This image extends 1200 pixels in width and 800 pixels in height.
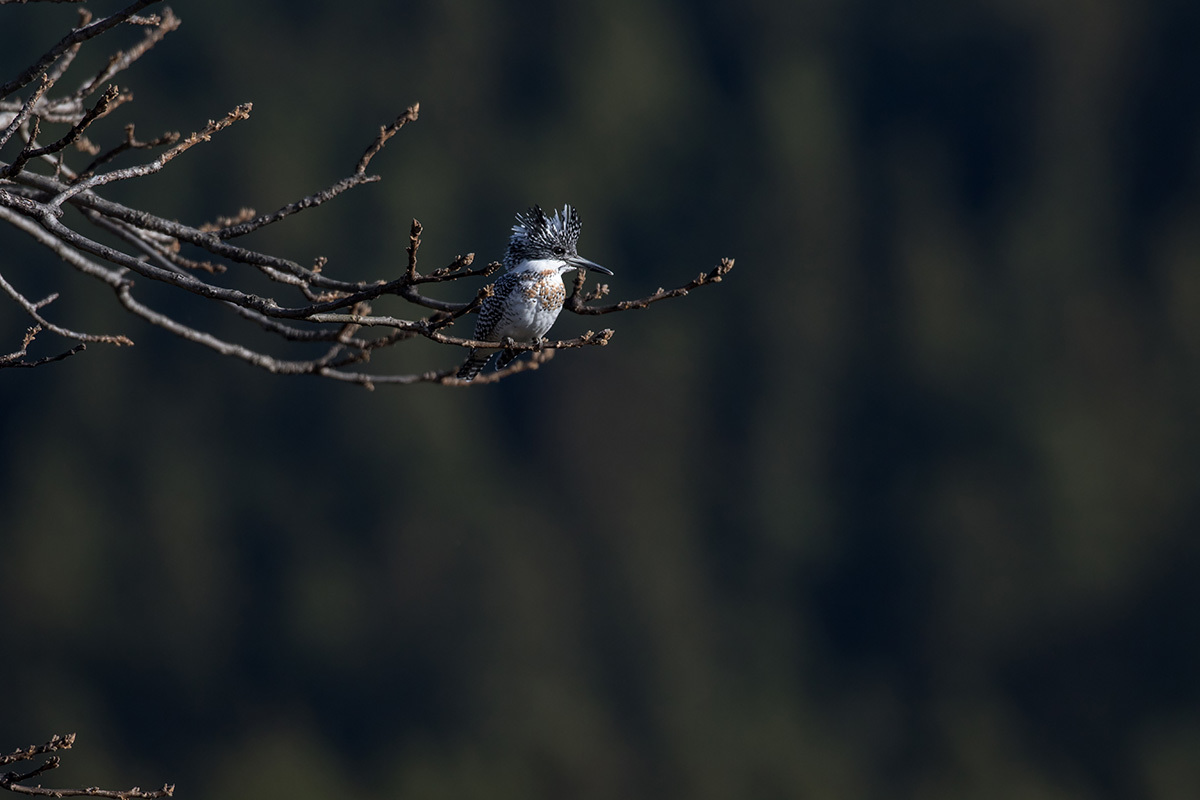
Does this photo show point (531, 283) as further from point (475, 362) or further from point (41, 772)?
point (41, 772)

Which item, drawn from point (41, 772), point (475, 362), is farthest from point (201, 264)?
point (41, 772)

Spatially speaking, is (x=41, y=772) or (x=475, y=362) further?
(x=475, y=362)

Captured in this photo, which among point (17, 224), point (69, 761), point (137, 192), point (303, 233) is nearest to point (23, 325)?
point (137, 192)

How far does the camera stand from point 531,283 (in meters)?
4.50

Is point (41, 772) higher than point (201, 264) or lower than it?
lower

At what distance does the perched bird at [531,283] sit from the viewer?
4508mm

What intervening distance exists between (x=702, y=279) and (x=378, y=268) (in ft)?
55.6

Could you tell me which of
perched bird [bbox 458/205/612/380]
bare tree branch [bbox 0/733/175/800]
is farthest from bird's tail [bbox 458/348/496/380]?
bare tree branch [bbox 0/733/175/800]

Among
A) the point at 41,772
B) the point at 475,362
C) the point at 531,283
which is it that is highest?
the point at 531,283

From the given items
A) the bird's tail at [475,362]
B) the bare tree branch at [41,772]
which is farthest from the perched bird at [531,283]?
the bare tree branch at [41,772]

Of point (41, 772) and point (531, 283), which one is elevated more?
point (531, 283)

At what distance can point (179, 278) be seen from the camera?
312 centimetres

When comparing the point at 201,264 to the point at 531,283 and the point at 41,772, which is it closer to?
the point at 531,283

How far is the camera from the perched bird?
4508mm
